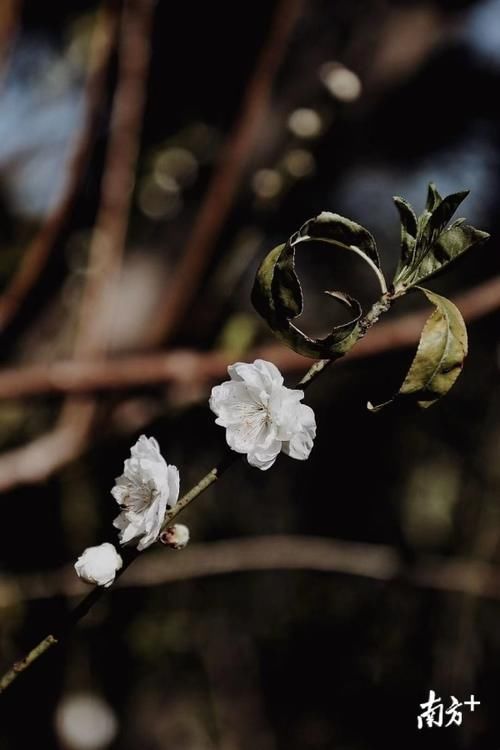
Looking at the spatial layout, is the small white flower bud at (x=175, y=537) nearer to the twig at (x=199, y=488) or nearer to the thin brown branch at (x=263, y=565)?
the twig at (x=199, y=488)

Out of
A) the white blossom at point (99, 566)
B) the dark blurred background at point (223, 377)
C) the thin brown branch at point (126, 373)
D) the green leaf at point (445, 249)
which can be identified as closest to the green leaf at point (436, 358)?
the green leaf at point (445, 249)

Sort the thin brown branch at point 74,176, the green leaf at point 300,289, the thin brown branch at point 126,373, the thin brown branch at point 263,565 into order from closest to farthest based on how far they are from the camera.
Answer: the green leaf at point 300,289, the thin brown branch at point 126,373, the thin brown branch at point 74,176, the thin brown branch at point 263,565

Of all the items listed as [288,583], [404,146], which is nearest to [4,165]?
[404,146]

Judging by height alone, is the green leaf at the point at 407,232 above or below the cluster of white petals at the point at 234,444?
above

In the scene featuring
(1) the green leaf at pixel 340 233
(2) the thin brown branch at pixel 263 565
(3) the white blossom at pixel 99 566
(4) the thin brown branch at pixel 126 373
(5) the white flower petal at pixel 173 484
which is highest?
(4) the thin brown branch at pixel 126 373

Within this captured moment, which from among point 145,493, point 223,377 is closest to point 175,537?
point 145,493

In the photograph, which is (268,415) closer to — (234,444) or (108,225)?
(234,444)

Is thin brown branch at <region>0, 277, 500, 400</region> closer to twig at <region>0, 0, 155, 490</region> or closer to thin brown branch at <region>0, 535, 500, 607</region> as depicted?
twig at <region>0, 0, 155, 490</region>
